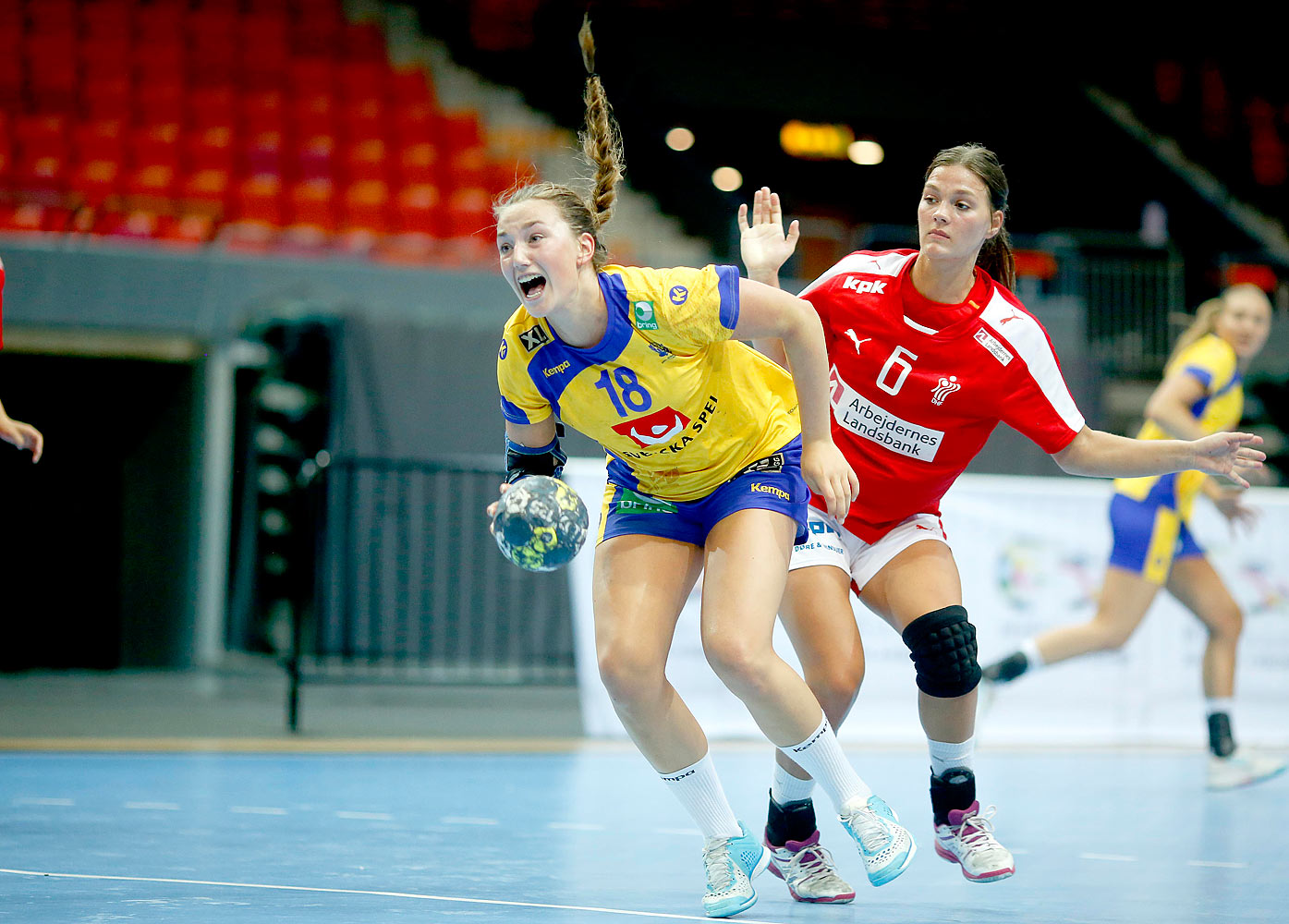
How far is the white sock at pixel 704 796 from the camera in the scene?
12.1 ft

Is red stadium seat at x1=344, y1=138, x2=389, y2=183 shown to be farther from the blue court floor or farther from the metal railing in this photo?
the blue court floor

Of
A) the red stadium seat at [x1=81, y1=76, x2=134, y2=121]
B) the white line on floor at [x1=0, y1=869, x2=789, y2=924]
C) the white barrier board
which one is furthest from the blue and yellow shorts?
the red stadium seat at [x1=81, y1=76, x2=134, y2=121]

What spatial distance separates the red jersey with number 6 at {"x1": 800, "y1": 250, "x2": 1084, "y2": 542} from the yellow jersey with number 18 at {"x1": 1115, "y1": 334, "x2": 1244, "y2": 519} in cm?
261

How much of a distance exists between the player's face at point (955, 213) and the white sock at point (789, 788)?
1532mm

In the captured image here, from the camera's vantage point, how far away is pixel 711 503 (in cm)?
383

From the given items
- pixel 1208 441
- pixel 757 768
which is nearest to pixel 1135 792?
pixel 757 768

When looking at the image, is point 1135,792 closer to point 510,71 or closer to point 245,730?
point 245,730

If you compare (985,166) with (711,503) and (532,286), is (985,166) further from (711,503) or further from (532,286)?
(532,286)

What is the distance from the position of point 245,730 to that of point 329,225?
224 inches

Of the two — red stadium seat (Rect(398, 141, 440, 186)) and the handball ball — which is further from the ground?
red stadium seat (Rect(398, 141, 440, 186))

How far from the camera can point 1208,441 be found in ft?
12.6

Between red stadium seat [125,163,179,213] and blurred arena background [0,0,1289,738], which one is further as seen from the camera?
red stadium seat [125,163,179,213]

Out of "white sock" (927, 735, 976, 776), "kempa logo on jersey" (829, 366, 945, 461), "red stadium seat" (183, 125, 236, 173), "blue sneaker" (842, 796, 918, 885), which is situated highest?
"red stadium seat" (183, 125, 236, 173)

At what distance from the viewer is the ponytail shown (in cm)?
367
